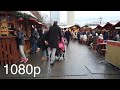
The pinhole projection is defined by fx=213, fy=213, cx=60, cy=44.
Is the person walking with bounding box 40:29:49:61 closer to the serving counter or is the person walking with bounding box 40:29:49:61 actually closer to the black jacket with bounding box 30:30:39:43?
the black jacket with bounding box 30:30:39:43

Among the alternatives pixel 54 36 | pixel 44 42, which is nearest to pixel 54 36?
pixel 54 36

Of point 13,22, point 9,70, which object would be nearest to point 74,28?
point 13,22

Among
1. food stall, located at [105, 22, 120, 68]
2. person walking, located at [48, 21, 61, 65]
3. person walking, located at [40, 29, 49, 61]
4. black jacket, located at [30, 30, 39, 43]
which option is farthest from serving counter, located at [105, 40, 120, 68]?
black jacket, located at [30, 30, 39, 43]

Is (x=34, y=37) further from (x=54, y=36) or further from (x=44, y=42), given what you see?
(x=54, y=36)

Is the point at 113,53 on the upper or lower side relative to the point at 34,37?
lower

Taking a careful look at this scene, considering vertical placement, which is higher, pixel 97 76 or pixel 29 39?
pixel 29 39

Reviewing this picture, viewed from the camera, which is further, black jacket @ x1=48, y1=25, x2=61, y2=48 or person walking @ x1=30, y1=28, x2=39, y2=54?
person walking @ x1=30, y1=28, x2=39, y2=54

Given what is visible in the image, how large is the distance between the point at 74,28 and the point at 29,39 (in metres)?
28.2

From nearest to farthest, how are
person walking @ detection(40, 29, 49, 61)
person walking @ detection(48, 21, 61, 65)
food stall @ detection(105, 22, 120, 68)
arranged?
food stall @ detection(105, 22, 120, 68) < person walking @ detection(48, 21, 61, 65) < person walking @ detection(40, 29, 49, 61)

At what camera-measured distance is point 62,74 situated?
757cm

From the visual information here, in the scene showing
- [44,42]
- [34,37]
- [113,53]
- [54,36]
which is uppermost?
[54,36]

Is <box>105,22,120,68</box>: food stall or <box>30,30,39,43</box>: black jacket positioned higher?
<box>30,30,39,43</box>: black jacket

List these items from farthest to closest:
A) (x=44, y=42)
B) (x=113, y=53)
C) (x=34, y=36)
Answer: (x=34, y=36)
(x=44, y=42)
(x=113, y=53)
